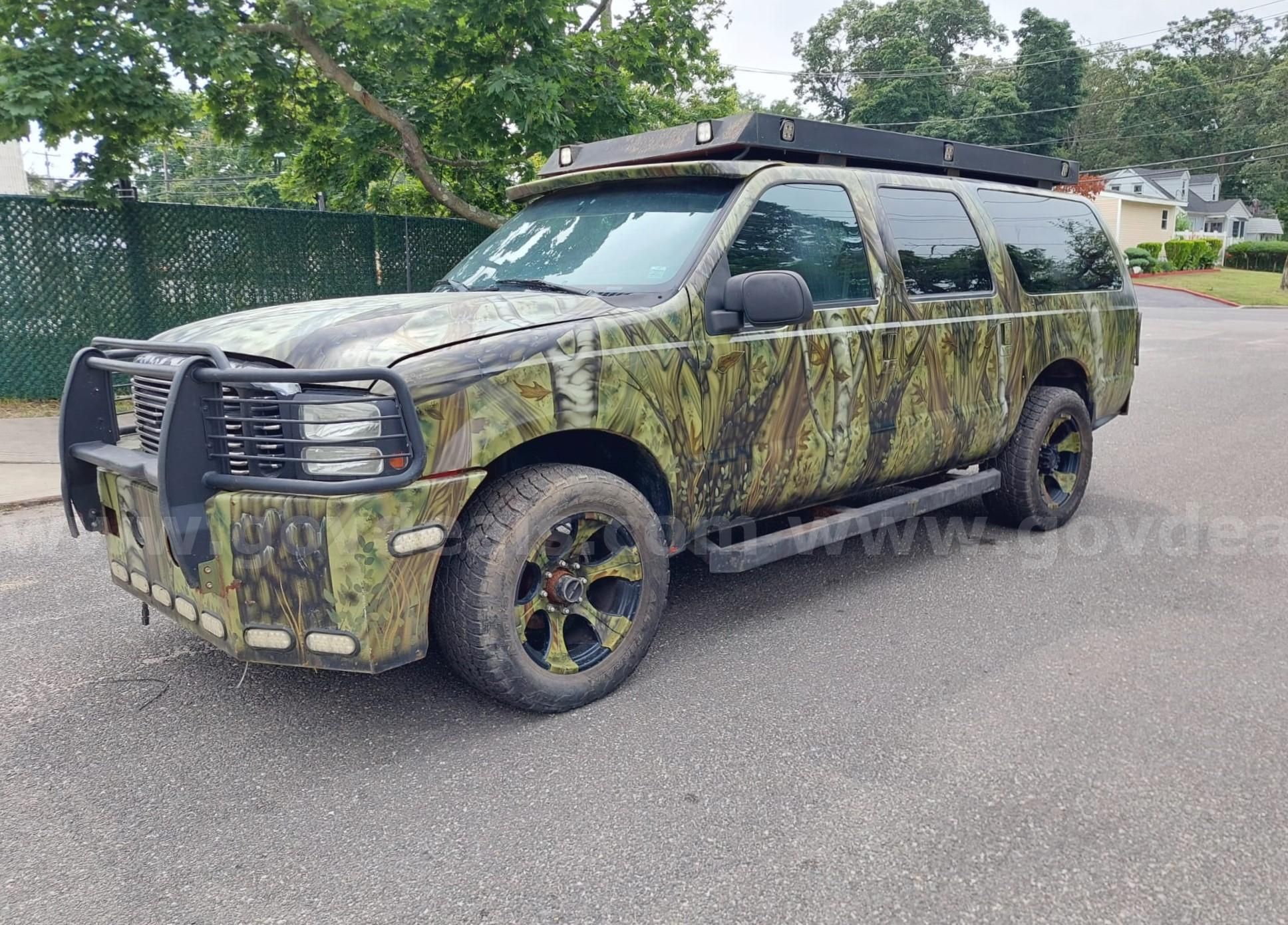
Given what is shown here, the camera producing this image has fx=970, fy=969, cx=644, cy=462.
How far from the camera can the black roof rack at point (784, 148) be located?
4125 millimetres

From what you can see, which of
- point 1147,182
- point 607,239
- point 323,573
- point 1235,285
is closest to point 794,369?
point 607,239

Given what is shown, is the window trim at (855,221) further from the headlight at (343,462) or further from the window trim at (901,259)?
the headlight at (343,462)

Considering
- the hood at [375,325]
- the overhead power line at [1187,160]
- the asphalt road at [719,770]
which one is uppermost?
the overhead power line at [1187,160]

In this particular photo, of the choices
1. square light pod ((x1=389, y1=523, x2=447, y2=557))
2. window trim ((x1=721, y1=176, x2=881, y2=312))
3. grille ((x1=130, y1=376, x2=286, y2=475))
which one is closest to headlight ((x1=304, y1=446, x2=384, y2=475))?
grille ((x1=130, y1=376, x2=286, y2=475))

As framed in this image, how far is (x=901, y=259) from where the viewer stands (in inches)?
182

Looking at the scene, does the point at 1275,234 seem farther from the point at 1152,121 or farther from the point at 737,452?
the point at 737,452

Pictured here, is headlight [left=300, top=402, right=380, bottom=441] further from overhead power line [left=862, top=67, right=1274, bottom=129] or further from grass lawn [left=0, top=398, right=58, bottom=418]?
overhead power line [left=862, top=67, right=1274, bottom=129]

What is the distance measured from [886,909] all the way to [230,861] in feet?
5.67

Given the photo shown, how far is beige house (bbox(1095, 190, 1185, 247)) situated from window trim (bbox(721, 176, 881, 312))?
52.5 meters

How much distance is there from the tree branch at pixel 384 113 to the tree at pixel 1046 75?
6553cm

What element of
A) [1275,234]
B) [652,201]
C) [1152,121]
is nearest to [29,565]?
[652,201]

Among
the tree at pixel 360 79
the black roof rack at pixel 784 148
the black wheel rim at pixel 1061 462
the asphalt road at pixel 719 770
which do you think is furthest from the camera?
the tree at pixel 360 79

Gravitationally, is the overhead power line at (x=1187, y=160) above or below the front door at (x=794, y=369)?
above

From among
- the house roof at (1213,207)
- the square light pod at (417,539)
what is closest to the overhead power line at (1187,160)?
the house roof at (1213,207)
